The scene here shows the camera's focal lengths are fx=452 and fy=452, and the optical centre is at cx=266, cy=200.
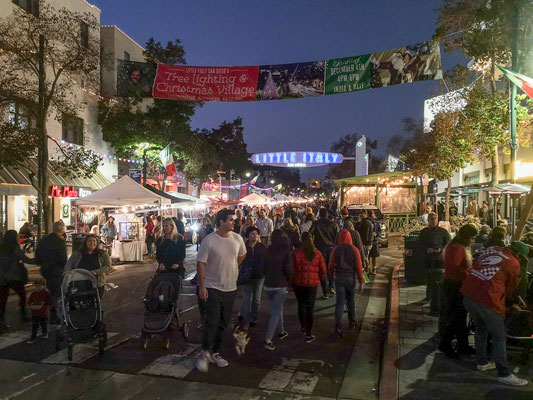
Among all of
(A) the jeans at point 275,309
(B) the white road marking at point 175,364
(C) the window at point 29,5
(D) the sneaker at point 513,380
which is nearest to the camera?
(D) the sneaker at point 513,380

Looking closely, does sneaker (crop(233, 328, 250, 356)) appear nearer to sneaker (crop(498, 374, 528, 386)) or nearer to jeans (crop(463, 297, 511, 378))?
jeans (crop(463, 297, 511, 378))

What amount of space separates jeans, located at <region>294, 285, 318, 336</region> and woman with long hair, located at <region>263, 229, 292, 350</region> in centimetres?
23

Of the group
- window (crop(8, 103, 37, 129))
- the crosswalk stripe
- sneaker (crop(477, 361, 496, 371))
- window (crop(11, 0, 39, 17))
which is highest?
window (crop(11, 0, 39, 17))

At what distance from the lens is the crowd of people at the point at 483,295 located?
4.78 metres

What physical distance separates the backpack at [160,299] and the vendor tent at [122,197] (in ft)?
28.7

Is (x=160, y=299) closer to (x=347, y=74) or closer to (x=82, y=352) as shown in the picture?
(x=82, y=352)

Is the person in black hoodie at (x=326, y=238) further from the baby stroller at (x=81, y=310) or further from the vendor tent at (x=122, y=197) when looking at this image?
the vendor tent at (x=122, y=197)

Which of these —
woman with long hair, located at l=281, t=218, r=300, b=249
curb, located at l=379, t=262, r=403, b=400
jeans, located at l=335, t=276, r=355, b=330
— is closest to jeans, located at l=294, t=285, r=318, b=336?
jeans, located at l=335, t=276, r=355, b=330

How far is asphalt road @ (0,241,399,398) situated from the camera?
513cm

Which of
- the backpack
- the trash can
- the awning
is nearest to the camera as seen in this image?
the backpack

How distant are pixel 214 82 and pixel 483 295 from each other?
902 centimetres

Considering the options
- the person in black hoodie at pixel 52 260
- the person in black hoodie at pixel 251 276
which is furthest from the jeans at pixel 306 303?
the person in black hoodie at pixel 52 260

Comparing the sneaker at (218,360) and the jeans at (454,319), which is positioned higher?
the jeans at (454,319)

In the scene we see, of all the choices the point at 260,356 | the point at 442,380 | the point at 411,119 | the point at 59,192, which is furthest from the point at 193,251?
the point at 411,119
